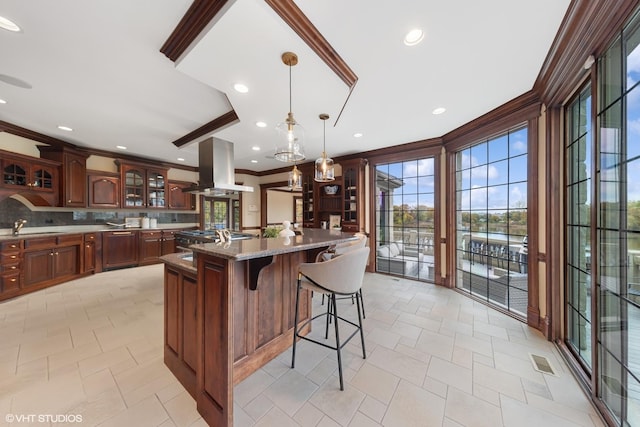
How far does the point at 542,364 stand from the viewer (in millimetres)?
1880

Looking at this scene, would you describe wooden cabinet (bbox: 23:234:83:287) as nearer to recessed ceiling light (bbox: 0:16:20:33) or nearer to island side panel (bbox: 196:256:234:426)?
recessed ceiling light (bbox: 0:16:20:33)

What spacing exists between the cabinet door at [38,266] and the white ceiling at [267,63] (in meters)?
2.07

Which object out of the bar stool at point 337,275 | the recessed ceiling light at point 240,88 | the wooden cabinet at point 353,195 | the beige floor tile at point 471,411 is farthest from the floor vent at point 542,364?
the recessed ceiling light at point 240,88

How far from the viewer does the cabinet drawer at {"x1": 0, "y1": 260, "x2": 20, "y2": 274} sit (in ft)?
10.3

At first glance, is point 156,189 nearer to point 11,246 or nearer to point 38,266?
point 38,266

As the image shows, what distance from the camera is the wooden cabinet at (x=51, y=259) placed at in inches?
136

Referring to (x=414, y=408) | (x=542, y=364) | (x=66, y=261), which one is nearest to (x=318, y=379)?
(x=414, y=408)

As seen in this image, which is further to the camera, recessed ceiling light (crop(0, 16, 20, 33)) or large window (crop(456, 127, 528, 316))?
large window (crop(456, 127, 528, 316))

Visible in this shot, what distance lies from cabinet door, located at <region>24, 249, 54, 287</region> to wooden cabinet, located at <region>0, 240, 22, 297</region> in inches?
4.2

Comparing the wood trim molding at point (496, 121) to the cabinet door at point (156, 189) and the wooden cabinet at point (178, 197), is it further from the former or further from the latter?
the cabinet door at point (156, 189)

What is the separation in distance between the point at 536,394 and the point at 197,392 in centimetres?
232

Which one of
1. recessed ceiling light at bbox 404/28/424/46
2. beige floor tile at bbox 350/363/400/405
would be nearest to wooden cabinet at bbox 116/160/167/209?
beige floor tile at bbox 350/363/400/405

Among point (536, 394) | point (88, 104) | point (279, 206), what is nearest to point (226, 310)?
point (536, 394)

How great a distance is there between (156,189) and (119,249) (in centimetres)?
158
